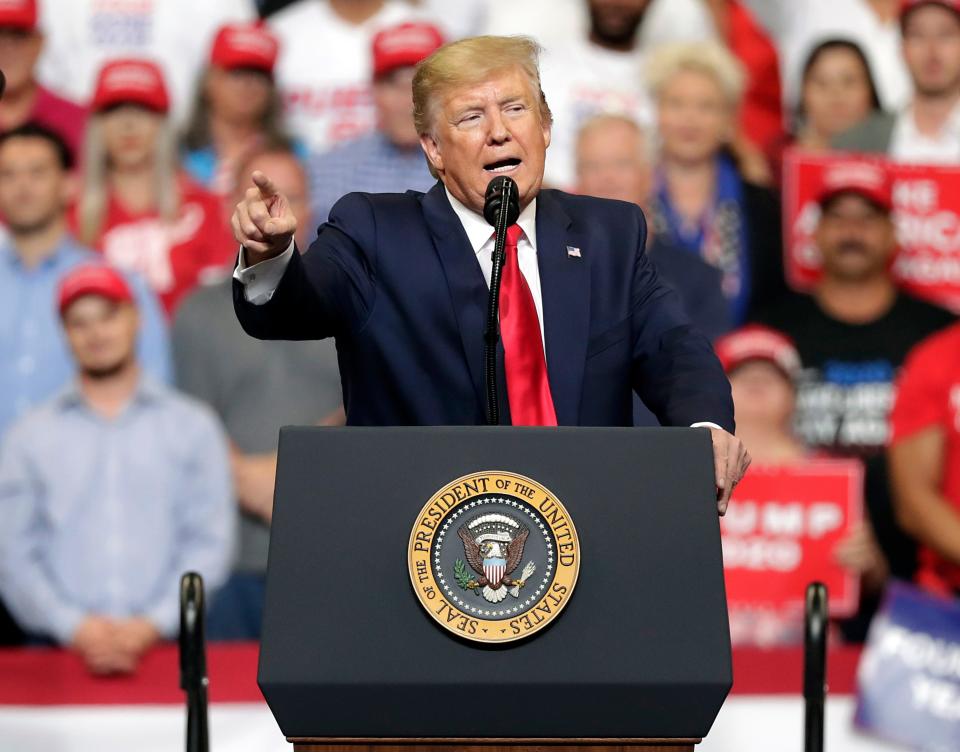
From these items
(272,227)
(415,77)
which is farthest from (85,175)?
(272,227)

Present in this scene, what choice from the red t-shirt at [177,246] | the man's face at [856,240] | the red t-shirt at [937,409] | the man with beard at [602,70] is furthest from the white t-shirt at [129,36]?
the red t-shirt at [937,409]

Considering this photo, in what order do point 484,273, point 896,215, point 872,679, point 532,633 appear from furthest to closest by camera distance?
point 896,215 < point 872,679 < point 484,273 < point 532,633

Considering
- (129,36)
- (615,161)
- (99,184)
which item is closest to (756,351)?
(615,161)

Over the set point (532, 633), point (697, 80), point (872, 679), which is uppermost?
point (697, 80)

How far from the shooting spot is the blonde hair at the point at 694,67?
509 cm

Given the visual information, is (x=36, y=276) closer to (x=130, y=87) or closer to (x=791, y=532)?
(x=130, y=87)

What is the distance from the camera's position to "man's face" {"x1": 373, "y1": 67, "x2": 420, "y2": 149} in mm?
4922

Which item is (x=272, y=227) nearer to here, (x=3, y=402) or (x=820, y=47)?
(x=3, y=402)

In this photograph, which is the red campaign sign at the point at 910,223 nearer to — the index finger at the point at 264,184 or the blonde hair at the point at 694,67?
the blonde hair at the point at 694,67

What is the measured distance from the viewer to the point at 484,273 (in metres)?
2.10

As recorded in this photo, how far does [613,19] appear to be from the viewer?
5230 mm

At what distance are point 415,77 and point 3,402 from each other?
9.76ft

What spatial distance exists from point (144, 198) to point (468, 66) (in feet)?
10.2

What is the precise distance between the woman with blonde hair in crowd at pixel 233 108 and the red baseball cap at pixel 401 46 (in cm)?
37
